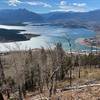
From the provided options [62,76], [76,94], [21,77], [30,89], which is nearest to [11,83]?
[30,89]

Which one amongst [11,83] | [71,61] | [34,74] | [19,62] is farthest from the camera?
[71,61]

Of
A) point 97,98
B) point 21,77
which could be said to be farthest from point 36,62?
point 97,98

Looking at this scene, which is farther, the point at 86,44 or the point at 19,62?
the point at 86,44

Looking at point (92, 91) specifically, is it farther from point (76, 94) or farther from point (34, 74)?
point (34, 74)

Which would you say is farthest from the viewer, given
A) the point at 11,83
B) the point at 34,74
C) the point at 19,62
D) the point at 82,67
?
the point at 82,67

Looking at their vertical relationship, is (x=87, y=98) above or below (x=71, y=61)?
above

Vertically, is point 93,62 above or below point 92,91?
below

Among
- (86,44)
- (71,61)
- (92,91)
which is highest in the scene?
(92,91)

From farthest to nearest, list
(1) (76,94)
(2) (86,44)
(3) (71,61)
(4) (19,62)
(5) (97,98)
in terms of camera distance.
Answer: (2) (86,44) < (3) (71,61) < (4) (19,62) < (1) (76,94) < (5) (97,98)

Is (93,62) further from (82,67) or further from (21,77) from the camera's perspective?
(21,77)
